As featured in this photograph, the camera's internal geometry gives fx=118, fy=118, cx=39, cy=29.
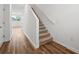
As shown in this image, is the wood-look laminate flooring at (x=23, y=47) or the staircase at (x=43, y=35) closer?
the wood-look laminate flooring at (x=23, y=47)

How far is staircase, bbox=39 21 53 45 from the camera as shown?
3.19 metres

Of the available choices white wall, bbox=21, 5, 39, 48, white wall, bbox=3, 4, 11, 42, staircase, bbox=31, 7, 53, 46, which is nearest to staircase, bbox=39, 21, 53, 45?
staircase, bbox=31, 7, 53, 46

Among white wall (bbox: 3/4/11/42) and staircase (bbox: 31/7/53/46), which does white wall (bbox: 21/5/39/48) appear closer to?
staircase (bbox: 31/7/53/46)

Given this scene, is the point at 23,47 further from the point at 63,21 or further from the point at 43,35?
the point at 63,21

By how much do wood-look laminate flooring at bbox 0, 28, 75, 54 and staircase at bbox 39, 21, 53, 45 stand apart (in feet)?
0.48

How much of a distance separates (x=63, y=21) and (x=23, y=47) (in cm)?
130

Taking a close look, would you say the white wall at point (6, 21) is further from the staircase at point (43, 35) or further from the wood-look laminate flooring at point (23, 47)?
the staircase at point (43, 35)

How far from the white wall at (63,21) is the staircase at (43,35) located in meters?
0.14

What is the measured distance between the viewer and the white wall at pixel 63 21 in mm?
2941

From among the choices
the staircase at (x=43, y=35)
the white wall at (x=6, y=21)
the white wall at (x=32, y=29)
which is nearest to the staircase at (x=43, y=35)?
the staircase at (x=43, y=35)

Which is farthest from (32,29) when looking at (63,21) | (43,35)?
(63,21)

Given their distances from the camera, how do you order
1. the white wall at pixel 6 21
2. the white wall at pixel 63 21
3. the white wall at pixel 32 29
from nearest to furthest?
the white wall at pixel 6 21
the white wall at pixel 63 21
the white wall at pixel 32 29
